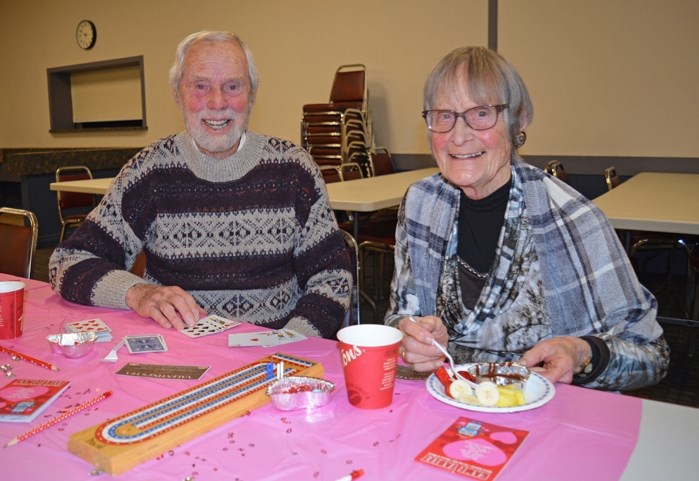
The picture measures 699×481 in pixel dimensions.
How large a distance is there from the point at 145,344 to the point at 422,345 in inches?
23.9

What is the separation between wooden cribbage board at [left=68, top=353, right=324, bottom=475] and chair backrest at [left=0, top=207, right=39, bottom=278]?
144 centimetres

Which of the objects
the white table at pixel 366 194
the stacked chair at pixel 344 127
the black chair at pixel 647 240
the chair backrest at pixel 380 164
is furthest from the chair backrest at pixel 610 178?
the stacked chair at pixel 344 127

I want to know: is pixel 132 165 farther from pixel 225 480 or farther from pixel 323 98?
pixel 323 98

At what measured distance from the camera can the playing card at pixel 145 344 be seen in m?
1.35

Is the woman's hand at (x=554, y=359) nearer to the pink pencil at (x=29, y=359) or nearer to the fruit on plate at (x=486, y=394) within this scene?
the fruit on plate at (x=486, y=394)

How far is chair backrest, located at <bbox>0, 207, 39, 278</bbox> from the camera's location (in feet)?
7.36

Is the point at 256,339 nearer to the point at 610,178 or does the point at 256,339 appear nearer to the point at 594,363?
the point at 594,363

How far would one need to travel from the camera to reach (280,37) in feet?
25.9

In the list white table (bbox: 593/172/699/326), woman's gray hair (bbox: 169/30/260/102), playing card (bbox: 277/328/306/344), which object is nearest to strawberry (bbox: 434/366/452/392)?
playing card (bbox: 277/328/306/344)

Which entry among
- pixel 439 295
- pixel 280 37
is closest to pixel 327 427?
pixel 439 295

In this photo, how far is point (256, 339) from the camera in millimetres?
1391

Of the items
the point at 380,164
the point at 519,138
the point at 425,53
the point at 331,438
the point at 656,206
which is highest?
the point at 425,53

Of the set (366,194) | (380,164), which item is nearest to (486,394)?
(366,194)

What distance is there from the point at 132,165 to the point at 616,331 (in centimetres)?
145
